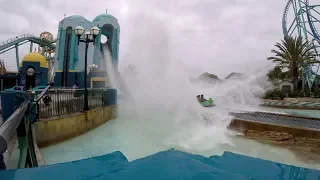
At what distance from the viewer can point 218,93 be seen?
102ft

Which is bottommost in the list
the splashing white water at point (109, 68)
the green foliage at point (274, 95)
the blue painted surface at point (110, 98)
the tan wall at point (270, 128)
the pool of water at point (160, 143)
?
the pool of water at point (160, 143)

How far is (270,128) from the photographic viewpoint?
1002 centimetres

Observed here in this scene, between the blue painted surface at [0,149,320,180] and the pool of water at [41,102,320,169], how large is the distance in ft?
16.5

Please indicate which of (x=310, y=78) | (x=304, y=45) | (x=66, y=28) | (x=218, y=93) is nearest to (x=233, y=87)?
(x=218, y=93)

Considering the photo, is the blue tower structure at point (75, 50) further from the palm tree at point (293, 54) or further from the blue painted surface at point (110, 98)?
the palm tree at point (293, 54)

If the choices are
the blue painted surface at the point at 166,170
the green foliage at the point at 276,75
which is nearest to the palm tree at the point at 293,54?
the green foliage at the point at 276,75

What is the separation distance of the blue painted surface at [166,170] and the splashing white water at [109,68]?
953 inches

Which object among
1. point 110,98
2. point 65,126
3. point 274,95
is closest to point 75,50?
point 110,98

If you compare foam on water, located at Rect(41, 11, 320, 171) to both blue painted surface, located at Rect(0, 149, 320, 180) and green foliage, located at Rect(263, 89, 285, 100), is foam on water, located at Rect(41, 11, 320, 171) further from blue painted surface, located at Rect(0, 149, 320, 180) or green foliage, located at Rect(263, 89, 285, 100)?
green foliage, located at Rect(263, 89, 285, 100)

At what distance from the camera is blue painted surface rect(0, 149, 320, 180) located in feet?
5.65

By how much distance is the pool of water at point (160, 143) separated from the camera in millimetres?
7457

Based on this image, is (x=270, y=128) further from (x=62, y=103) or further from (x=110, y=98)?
(x=110, y=98)

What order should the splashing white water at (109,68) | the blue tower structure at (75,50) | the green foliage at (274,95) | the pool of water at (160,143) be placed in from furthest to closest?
the green foliage at (274,95), the blue tower structure at (75,50), the splashing white water at (109,68), the pool of water at (160,143)

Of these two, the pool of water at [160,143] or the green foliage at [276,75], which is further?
the green foliage at [276,75]
